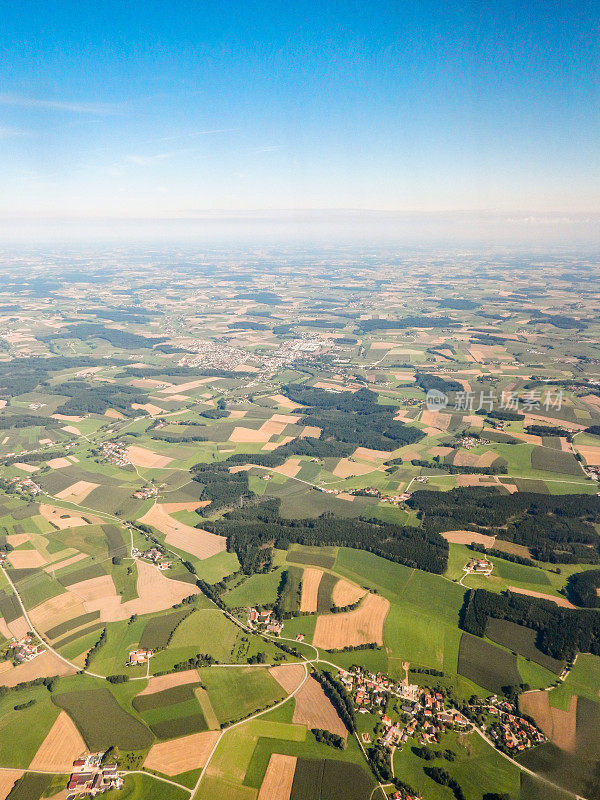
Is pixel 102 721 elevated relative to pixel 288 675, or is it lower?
elevated

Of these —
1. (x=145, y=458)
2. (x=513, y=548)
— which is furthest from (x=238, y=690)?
(x=145, y=458)

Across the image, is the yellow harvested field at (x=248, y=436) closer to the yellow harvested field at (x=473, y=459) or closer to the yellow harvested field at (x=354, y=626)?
the yellow harvested field at (x=473, y=459)

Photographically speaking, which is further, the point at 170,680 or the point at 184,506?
the point at 184,506

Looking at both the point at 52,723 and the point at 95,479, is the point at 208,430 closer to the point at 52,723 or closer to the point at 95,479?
the point at 95,479

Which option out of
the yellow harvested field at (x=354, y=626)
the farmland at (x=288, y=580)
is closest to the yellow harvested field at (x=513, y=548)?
the farmland at (x=288, y=580)

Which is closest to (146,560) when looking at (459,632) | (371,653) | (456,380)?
(371,653)

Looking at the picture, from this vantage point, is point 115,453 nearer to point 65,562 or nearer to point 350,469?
point 65,562

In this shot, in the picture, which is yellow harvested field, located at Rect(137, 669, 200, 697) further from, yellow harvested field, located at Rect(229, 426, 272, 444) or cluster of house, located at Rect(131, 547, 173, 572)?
yellow harvested field, located at Rect(229, 426, 272, 444)
